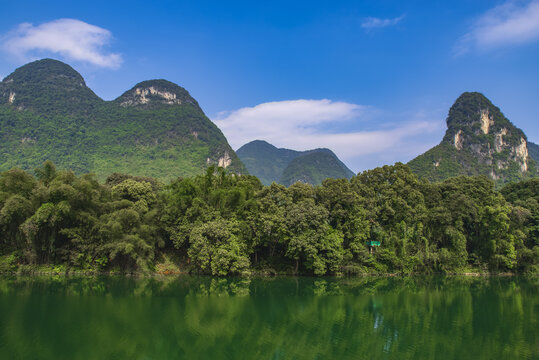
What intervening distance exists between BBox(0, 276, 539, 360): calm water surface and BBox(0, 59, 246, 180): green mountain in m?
67.8

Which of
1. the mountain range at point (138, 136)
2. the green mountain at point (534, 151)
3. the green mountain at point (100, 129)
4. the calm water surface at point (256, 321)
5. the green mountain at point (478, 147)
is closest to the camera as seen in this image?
the calm water surface at point (256, 321)

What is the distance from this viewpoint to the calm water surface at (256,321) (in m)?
11.4

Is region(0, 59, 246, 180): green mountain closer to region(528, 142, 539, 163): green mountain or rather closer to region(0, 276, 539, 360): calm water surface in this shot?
region(0, 276, 539, 360): calm water surface

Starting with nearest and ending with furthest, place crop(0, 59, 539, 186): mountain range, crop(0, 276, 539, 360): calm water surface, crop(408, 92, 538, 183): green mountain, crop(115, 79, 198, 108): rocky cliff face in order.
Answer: crop(0, 276, 539, 360): calm water surface
crop(408, 92, 538, 183): green mountain
crop(0, 59, 539, 186): mountain range
crop(115, 79, 198, 108): rocky cliff face

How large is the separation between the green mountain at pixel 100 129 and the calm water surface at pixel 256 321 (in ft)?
223

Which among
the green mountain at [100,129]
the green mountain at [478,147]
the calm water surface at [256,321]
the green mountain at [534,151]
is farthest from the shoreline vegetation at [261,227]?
the green mountain at [534,151]

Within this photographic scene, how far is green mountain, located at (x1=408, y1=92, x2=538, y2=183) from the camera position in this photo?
289 ft

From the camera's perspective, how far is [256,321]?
14.9 metres

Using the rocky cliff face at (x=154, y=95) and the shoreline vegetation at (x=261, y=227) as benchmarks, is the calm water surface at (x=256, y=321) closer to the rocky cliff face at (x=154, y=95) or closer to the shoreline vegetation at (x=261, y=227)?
the shoreline vegetation at (x=261, y=227)

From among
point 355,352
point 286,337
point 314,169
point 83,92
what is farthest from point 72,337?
point 314,169

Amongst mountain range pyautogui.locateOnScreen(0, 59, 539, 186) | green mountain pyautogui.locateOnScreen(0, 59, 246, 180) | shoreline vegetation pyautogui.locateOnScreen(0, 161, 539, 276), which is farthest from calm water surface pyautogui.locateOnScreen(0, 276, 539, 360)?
green mountain pyautogui.locateOnScreen(0, 59, 246, 180)

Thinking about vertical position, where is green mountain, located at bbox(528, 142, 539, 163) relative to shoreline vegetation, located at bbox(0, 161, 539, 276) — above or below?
above

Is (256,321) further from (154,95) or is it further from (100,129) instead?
(154,95)

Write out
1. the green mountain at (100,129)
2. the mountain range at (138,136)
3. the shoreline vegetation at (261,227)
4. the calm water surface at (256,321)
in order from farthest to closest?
the green mountain at (100,129)
the mountain range at (138,136)
the shoreline vegetation at (261,227)
the calm water surface at (256,321)
